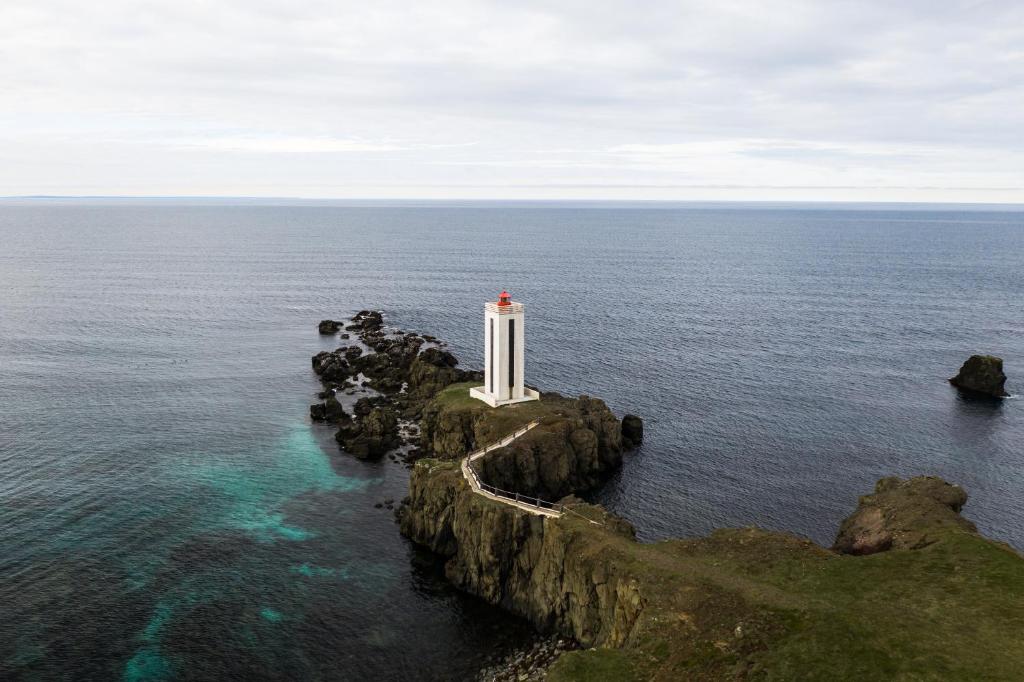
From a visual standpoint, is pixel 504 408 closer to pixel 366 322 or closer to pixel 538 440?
pixel 538 440

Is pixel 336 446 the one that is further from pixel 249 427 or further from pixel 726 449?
pixel 726 449

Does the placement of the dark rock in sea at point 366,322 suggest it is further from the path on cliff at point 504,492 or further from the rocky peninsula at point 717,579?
the path on cliff at point 504,492

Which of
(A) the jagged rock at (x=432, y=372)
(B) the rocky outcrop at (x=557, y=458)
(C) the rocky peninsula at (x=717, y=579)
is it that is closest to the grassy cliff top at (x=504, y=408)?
(C) the rocky peninsula at (x=717, y=579)

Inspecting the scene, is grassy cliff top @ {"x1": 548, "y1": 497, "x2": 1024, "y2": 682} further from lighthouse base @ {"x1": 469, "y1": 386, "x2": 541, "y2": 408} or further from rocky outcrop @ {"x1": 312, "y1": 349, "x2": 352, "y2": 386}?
rocky outcrop @ {"x1": 312, "y1": 349, "x2": 352, "y2": 386}

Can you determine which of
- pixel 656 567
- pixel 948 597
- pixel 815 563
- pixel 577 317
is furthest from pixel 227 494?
pixel 577 317

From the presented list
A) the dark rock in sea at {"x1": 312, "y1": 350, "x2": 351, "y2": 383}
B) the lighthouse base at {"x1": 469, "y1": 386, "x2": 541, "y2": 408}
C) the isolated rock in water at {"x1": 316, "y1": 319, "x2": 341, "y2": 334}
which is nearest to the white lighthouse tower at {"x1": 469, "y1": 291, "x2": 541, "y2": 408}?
the lighthouse base at {"x1": 469, "y1": 386, "x2": 541, "y2": 408}
